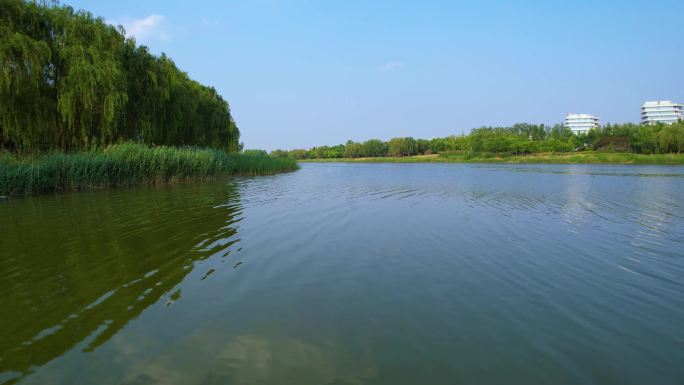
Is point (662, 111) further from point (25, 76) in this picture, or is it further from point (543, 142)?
point (25, 76)

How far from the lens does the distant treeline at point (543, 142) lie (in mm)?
62478

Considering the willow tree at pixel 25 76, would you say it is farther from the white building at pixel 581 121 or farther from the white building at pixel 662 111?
the white building at pixel 581 121

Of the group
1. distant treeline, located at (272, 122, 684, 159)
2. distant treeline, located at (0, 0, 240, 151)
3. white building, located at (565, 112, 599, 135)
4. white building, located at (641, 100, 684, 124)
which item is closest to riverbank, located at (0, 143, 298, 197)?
distant treeline, located at (0, 0, 240, 151)

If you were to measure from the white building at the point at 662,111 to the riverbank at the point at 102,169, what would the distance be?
156009 millimetres

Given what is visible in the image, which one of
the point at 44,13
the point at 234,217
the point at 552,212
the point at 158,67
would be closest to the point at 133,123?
the point at 158,67

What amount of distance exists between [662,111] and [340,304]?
169 metres

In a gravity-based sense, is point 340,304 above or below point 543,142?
below

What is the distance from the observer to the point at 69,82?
17.1m

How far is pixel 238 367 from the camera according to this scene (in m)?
2.78

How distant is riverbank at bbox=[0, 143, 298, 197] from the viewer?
1385 centimetres

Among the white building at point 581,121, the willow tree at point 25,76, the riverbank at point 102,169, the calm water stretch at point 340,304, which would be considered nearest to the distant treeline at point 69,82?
the willow tree at point 25,76

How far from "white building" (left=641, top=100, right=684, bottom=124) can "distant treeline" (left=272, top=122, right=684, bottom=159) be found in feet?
180

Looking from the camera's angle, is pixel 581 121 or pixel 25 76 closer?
pixel 25 76

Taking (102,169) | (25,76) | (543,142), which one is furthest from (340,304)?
(543,142)
